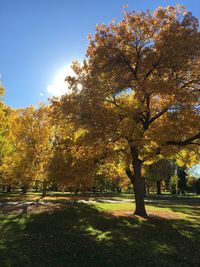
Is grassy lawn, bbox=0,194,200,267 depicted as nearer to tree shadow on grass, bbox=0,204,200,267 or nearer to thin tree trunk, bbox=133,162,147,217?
tree shadow on grass, bbox=0,204,200,267

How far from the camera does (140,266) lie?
9.38 meters

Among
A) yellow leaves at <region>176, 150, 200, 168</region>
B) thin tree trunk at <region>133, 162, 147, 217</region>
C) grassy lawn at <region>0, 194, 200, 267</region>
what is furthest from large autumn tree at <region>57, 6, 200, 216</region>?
grassy lawn at <region>0, 194, 200, 267</region>

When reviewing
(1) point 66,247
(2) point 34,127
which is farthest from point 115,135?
(2) point 34,127

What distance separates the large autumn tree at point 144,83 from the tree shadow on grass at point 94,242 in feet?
16.1

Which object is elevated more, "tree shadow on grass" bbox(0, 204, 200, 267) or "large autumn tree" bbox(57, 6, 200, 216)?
"large autumn tree" bbox(57, 6, 200, 216)

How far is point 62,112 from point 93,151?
3148 millimetres

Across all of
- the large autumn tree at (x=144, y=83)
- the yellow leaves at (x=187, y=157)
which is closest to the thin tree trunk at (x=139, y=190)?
the large autumn tree at (x=144, y=83)

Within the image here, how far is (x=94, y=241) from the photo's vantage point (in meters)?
12.1

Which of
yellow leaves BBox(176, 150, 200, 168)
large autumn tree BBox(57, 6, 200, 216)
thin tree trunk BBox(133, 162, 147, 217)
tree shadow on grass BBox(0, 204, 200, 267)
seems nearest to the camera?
tree shadow on grass BBox(0, 204, 200, 267)

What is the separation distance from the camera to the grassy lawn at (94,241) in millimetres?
9750

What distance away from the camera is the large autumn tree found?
16688mm

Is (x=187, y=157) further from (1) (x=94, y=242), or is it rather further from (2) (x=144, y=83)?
(1) (x=94, y=242)

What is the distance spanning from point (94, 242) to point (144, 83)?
29.0ft

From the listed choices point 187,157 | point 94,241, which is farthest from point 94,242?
point 187,157
